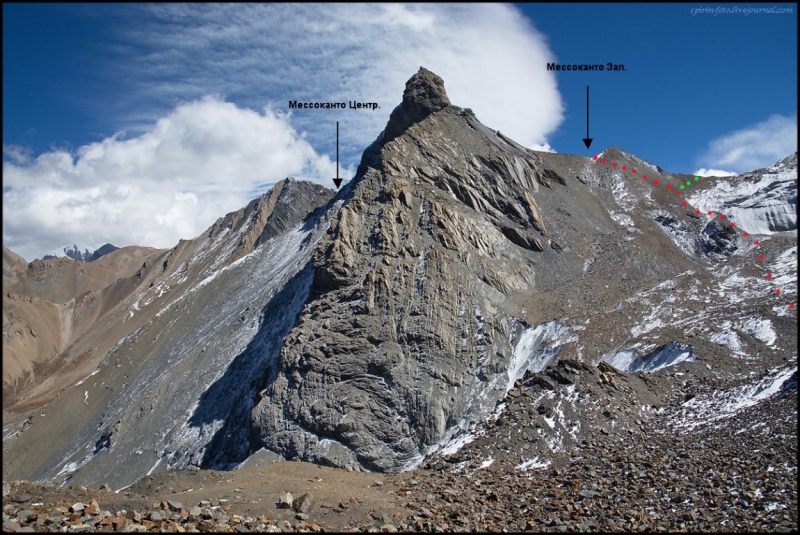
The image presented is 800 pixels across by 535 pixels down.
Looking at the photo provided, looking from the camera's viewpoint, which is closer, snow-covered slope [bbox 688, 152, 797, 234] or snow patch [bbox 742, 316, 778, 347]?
snow patch [bbox 742, 316, 778, 347]

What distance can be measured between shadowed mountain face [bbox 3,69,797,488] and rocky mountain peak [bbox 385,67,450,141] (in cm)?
25

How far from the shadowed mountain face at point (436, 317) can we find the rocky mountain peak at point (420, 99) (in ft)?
0.81

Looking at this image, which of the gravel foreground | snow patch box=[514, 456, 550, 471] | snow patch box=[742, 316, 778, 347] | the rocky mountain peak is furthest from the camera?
the rocky mountain peak

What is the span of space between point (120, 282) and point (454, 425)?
154717mm

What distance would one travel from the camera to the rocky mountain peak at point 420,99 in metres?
61.2

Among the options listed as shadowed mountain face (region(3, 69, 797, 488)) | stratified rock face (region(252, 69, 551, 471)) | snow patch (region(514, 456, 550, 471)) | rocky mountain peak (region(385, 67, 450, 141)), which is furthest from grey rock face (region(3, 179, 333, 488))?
snow patch (region(514, 456, 550, 471))

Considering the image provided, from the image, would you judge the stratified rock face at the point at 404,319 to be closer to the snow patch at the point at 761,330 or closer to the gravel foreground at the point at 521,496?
the gravel foreground at the point at 521,496

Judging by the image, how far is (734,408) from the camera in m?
23.6

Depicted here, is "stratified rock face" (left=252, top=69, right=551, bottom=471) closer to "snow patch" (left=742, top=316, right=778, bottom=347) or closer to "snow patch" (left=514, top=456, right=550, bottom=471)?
"snow patch" (left=514, top=456, right=550, bottom=471)

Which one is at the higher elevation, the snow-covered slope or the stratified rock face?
A: the snow-covered slope

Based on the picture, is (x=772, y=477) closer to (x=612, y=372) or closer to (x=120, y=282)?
(x=612, y=372)

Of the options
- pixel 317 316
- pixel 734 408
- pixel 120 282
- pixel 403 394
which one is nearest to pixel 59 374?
pixel 120 282

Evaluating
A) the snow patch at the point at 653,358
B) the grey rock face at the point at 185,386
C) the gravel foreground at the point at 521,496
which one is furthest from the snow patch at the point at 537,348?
the grey rock face at the point at 185,386

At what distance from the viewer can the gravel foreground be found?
14641mm
